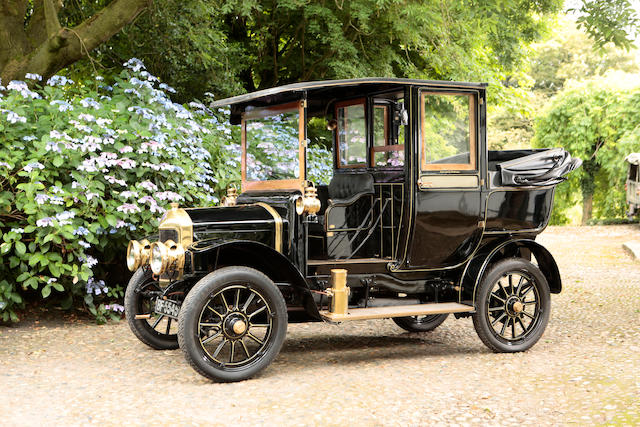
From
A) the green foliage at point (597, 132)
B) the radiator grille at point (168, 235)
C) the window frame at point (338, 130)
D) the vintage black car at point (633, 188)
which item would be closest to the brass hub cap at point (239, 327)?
the radiator grille at point (168, 235)

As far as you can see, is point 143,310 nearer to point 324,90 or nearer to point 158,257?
point 158,257

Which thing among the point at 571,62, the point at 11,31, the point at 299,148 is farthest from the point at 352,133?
the point at 571,62

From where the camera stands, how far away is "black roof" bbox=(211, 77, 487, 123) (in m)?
5.75

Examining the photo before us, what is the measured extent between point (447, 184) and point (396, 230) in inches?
22.5

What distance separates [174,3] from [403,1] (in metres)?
3.11

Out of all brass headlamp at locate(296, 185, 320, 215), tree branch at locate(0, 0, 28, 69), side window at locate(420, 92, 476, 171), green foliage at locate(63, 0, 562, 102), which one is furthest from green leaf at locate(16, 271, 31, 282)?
green foliage at locate(63, 0, 562, 102)

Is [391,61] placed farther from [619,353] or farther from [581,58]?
[581,58]

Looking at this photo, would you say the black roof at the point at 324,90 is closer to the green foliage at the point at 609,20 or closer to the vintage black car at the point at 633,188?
the green foliage at the point at 609,20

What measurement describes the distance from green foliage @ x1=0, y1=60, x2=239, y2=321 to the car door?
2.56m

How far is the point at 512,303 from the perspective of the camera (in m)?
6.41

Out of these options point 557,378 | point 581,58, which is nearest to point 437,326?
point 557,378

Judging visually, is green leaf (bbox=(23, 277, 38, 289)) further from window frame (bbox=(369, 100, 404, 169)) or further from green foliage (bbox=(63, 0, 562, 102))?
green foliage (bbox=(63, 0, 562, 102))

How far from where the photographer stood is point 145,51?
10.4m

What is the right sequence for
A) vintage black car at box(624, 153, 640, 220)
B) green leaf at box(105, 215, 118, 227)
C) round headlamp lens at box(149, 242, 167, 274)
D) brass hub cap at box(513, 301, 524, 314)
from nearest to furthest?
round headlamp lens at box(149, 242, 167, 274), brass hub cap at box(513, 301, 524, 314), green leaf at box(105, 215, 118, 227), vintage black car at box(624, 153, 640, 220)
